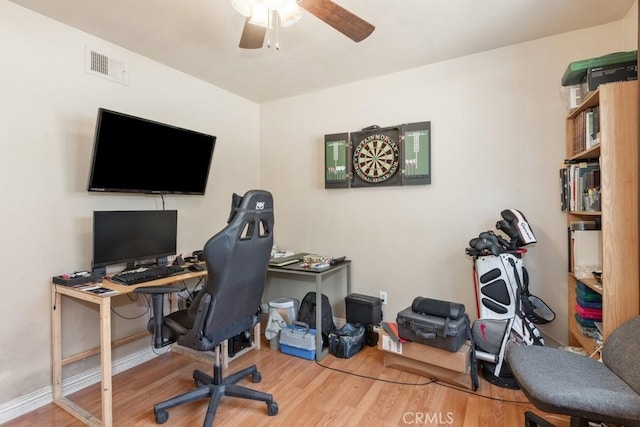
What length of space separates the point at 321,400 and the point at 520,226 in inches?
70.8

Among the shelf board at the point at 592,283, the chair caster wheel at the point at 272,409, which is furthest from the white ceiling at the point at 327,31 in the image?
the chair caster wheel at the point at 272,409

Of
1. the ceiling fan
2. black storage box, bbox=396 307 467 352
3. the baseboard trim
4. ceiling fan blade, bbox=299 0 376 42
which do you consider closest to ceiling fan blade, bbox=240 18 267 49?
the ceiling fan

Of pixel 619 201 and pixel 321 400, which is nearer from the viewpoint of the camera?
pixel 619 201

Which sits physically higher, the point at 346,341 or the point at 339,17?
the point at 339,17

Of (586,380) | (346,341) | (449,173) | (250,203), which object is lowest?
(346,341)

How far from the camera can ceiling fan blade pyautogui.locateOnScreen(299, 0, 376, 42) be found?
1.55 m

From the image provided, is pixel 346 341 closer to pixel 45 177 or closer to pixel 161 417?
pixel 161 417

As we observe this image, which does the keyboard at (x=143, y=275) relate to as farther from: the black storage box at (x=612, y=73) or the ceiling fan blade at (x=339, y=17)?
the black storage box at (x=612, y=73)

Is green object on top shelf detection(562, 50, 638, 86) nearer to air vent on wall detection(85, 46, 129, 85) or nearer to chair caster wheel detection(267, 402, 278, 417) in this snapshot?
chair caster wheel detection(267, 402, 278, 417)

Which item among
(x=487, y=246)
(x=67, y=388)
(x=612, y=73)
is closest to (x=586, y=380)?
(x=487, y=246)

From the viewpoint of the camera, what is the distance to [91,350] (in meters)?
2.31

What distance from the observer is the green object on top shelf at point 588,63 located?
1822 mm

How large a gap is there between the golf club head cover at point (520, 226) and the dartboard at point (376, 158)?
1.02m

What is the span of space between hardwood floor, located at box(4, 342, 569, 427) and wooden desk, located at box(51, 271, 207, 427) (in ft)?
0.24
